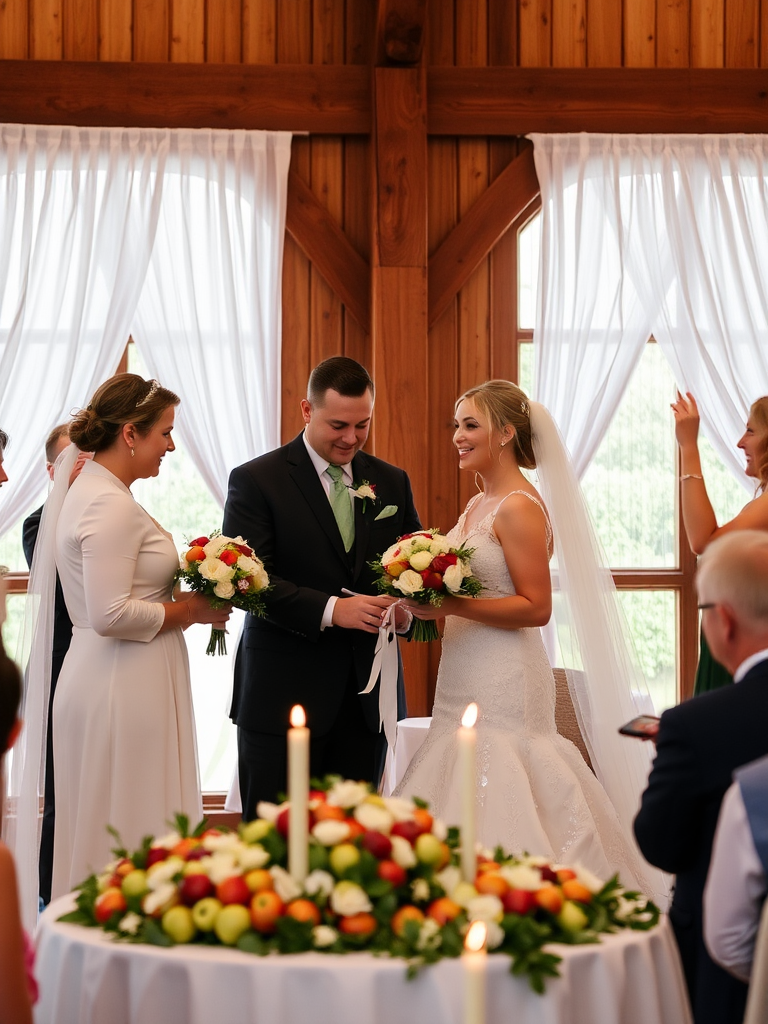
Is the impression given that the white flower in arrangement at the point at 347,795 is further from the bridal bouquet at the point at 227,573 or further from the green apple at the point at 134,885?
the bridal bouquet at the point at 227,573

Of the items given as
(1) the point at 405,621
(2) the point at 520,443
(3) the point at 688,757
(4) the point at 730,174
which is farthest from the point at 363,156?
(3) the point at 688,757

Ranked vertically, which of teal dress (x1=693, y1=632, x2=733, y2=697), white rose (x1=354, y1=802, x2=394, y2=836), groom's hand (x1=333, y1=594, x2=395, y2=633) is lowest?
white rose (x1=354, y1=802, x2=394, y2=836)

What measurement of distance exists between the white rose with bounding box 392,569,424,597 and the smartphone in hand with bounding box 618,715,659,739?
1232 mm

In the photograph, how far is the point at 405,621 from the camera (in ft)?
12.4

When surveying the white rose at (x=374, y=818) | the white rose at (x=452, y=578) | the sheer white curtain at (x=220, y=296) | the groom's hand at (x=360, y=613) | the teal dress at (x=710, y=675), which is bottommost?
the white rose at (x=374, y=818)

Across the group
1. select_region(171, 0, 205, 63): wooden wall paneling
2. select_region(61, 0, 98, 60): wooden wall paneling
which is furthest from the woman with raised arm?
select_region(61, 0, 98, 60): wooden wall paneling

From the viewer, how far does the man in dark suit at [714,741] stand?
2027mm

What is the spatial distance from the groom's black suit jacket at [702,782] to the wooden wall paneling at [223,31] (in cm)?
529

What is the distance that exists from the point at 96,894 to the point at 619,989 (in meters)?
Answer: 0.93

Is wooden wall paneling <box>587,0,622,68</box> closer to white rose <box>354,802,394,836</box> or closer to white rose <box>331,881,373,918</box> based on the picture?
white rose <box>354,802,394,836</box>

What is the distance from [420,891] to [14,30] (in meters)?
5.82

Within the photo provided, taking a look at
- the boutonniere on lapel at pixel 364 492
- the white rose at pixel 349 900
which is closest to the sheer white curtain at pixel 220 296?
the boutonniere on lapel at pixel 364 492

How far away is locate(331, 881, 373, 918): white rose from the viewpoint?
1806 millimetres

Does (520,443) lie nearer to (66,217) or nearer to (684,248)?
(684,248)
